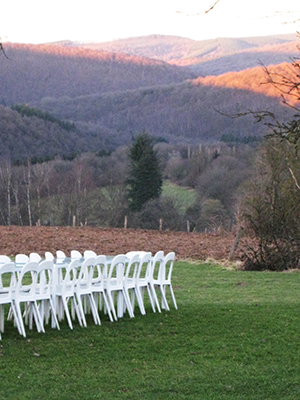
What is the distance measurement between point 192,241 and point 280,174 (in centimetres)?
529

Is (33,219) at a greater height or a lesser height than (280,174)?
lesser

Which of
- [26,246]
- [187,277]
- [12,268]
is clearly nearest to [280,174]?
[187,277]

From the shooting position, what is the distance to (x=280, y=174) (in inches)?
878

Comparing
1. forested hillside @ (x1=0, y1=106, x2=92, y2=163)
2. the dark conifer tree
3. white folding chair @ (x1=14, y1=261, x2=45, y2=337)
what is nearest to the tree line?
the dark conifer tree

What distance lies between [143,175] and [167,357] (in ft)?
139

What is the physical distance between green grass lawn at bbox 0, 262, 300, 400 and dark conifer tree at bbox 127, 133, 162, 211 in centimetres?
3833

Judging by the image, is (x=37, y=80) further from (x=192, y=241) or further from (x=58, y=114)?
(x=192, y=241)

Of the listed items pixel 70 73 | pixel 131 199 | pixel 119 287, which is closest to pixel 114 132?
pixel 70 73

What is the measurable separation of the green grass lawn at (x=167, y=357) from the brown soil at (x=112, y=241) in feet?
33.6

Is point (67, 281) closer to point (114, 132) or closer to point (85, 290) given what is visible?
point (85, 290)

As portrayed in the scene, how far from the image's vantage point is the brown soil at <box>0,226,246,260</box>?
22831mm

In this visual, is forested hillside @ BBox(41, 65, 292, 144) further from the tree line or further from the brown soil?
the brown soil

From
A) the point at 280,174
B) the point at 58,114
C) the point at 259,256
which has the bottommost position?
the point at 58,114

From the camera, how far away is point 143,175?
166ft
